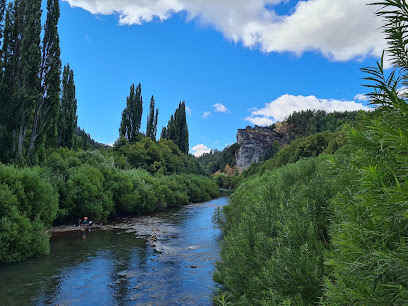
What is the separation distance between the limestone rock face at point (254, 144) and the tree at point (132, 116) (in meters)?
77.0

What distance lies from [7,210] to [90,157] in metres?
21.7

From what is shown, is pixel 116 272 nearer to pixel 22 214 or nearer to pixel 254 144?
pixel 22 214

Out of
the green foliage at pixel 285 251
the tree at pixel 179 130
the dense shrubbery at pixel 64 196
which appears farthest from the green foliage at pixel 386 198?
the tree at pixel 179 130

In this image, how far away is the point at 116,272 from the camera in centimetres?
1612

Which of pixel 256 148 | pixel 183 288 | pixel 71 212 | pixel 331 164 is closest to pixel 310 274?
pixel 331 164

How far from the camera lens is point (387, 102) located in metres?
2.58

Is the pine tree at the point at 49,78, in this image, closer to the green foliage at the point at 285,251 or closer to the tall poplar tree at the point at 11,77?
the tall poplar tree at the point at 11,77

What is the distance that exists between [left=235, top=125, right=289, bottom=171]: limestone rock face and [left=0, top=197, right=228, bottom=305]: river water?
118 metres

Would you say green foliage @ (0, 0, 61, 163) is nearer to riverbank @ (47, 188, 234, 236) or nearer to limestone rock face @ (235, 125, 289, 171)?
riverbank @ (47, 188, 234, 236)

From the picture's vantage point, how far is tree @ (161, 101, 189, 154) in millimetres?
93438

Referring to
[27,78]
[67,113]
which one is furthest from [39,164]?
[67,113]

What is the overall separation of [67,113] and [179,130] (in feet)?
165

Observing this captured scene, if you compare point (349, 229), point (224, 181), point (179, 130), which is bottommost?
point (349, 229)

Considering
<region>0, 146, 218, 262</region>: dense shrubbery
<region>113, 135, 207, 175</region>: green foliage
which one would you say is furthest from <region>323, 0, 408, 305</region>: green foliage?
<region>113, 135, 207, 175</region>: green foliage
